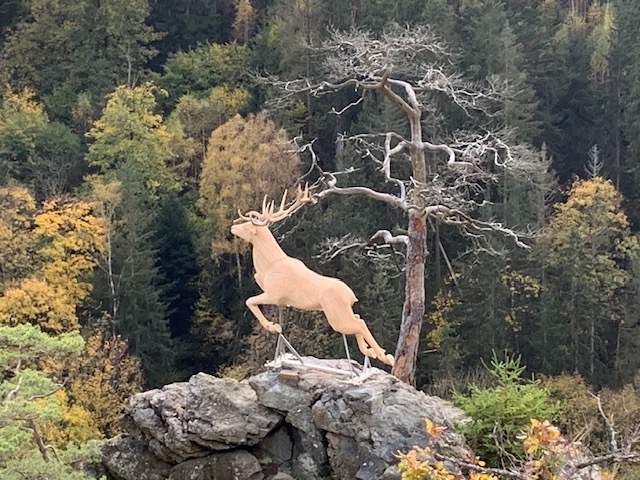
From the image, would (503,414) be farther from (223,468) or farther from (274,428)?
(223,468)

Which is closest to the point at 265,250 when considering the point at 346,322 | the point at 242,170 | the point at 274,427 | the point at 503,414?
the point at 346,322

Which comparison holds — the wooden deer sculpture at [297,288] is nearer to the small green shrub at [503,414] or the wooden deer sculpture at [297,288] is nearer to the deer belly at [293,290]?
the deer belly at [293,290]

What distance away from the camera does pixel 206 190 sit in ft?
65.8

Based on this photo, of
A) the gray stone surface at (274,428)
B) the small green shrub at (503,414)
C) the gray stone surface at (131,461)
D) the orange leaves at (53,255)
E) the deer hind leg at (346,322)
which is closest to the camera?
the small green shrub at (503,414)

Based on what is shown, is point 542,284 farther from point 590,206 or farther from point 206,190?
point 206,190

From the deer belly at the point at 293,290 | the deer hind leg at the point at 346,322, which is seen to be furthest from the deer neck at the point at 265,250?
the deer hind leg at the point at 346,322

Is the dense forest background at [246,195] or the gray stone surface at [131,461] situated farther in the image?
the dense forest background at [246,195]

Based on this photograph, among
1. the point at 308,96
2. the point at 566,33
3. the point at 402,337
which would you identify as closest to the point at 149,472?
the point at 402,337

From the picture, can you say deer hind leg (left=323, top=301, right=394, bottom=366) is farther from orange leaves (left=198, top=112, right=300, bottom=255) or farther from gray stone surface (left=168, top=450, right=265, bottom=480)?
orange leaves (left=198, top=112, right=300, bottom=255)

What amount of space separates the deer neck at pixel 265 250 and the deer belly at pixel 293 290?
0.50 feet

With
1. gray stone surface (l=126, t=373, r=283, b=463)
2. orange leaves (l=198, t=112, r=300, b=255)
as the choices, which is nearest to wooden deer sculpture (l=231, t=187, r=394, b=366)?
gray stone surface (l=126, t=373, r=283, b=463)

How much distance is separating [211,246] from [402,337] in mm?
10389

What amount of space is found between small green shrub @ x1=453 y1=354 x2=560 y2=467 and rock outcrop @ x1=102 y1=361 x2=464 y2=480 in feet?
0.88

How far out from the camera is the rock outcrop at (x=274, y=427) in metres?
7.88
